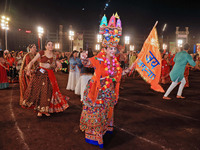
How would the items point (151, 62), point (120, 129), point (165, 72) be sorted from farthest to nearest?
point (165, 72), point (120, 129), point (151, 62)

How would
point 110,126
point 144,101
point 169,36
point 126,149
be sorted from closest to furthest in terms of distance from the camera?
point 126,149 → point 110,126 → point 144,101 → point 169,36

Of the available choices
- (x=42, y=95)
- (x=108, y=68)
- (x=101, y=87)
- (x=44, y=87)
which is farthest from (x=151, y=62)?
(x=42, y=95)

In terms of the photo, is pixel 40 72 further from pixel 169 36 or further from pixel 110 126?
pixel 169 36

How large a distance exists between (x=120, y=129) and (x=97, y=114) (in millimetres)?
1147

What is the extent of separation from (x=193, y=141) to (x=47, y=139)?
2953 millimetres

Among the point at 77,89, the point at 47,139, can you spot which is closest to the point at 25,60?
the point at 77,89

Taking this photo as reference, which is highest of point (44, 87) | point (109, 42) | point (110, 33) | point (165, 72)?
point (110, 33)

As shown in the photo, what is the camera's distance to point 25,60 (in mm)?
5512

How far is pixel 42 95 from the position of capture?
4.62 meters

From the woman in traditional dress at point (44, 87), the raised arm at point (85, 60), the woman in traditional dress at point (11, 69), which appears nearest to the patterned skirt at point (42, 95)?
the woman in traditional dress at point (44, 87)

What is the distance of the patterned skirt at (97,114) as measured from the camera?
3168 millimetres

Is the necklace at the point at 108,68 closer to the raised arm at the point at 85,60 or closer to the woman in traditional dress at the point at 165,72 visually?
the raised arm at the point at 85,60

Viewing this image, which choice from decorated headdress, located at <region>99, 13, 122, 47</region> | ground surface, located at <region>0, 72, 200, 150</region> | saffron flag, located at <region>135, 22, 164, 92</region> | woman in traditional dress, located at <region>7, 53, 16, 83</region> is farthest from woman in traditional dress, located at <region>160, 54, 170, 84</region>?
woman in traditional dress, located at <region>7, 53, 16, 83</region>

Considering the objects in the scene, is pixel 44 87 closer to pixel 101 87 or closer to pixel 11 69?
pixel 101 87
